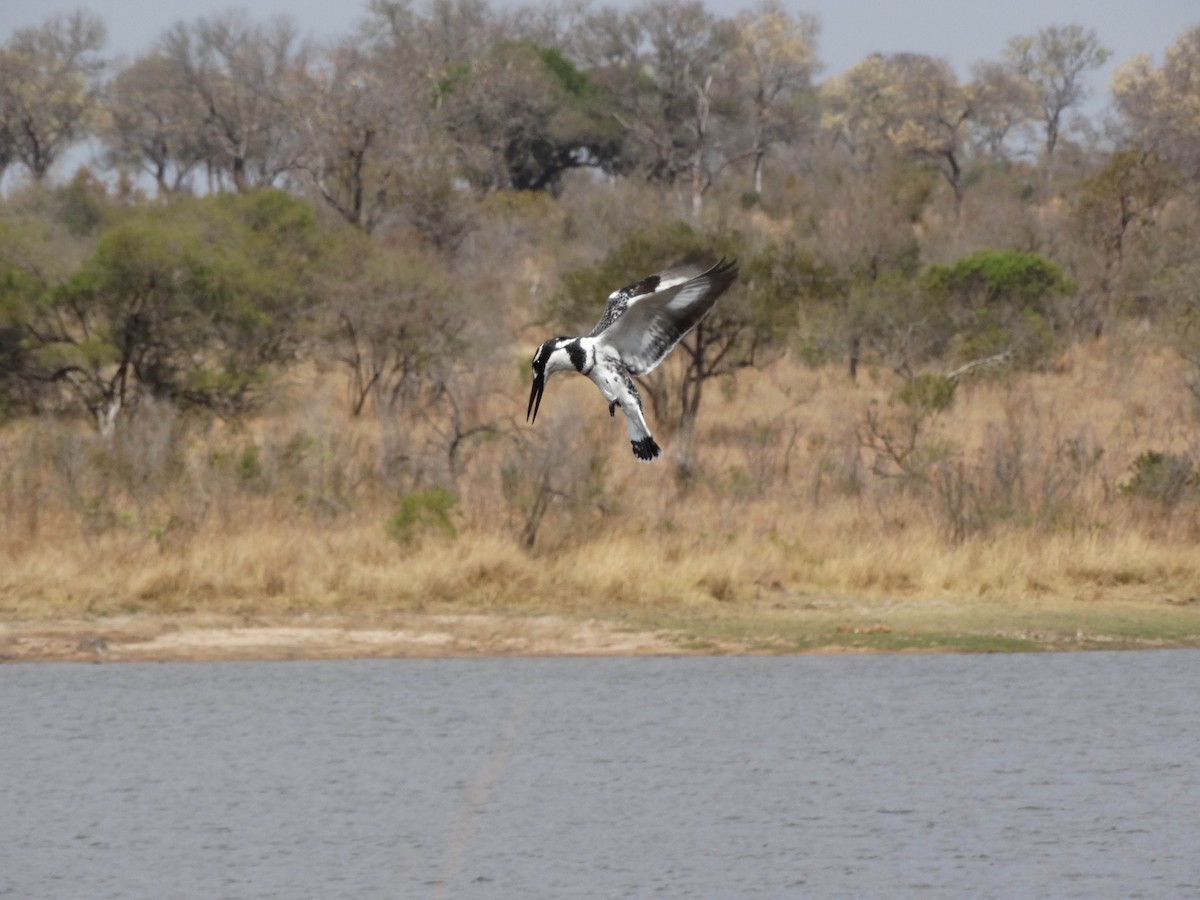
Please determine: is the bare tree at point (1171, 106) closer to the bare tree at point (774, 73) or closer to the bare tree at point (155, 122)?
the bare tree at point (774, 73)

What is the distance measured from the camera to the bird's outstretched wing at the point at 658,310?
24.9ft

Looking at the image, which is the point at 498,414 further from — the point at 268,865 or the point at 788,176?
the point at 788,176

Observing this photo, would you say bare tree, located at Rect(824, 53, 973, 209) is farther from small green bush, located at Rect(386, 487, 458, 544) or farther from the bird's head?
the bird's head

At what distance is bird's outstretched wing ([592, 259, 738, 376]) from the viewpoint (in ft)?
24.9

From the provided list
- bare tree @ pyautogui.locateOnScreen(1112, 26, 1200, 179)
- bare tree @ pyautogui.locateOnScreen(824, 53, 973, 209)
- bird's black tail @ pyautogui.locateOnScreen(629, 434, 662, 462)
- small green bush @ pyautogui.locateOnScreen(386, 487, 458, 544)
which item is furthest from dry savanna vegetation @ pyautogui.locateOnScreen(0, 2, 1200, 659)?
bare tree @ pyautogui.locateOnScreen(824, 53, 973, 209)

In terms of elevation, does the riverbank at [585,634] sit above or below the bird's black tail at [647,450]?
below

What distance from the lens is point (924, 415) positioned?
747 inches

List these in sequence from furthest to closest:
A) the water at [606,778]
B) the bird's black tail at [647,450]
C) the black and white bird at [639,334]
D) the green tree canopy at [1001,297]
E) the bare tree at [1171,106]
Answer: the bare tree at [1171,106], the green tree canopy at [1001,297], the water at [606,778], the bird's black tail at [647,450], the black and white bird at [639,334]

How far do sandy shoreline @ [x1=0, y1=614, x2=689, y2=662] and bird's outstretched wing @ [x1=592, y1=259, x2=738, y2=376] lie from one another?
622 centimetres

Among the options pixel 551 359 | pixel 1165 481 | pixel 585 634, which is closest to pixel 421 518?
pixel 585 634

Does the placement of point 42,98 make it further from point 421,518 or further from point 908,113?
point 421,518

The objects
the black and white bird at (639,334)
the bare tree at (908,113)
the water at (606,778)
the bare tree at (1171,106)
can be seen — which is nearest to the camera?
the black and white bird at (639,334)

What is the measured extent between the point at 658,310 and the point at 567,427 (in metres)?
7.97

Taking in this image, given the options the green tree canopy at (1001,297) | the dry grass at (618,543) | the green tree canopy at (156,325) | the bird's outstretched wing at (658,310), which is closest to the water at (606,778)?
the dry grass at (618,543)
